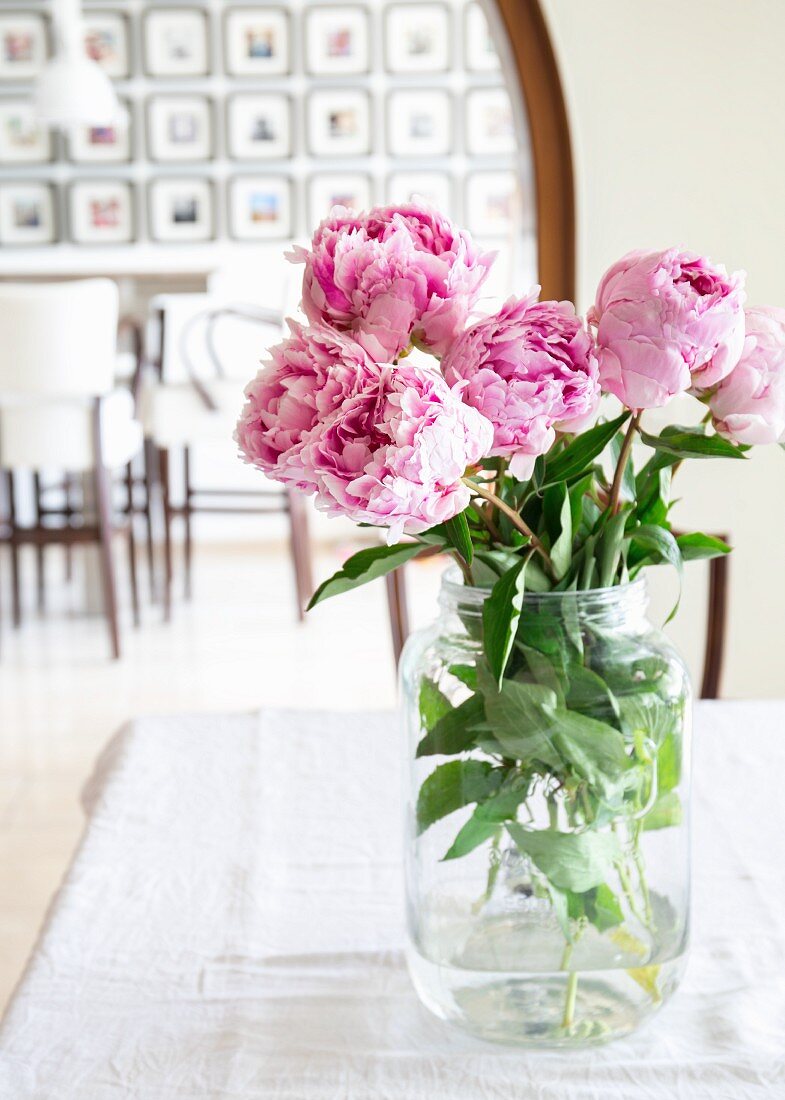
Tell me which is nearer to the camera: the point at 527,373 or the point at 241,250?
the point at 527,373

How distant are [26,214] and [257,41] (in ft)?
4.11

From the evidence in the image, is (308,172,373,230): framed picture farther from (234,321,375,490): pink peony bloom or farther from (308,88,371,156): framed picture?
(234,321,375,490): pink peony bloom

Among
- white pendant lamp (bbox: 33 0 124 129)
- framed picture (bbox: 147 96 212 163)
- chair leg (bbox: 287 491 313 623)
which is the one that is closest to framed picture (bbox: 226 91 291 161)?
framed picture (bbox: 147 96 212 163)

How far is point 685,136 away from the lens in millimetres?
1760

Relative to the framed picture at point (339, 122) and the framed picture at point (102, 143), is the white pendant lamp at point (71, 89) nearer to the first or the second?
the framed picture at point (102, 143)

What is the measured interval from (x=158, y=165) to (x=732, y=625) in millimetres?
4257

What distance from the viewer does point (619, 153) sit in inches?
69.9

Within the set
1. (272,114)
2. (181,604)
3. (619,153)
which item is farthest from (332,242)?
(272,114)

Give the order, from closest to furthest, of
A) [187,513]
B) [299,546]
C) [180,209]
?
[299,546]
[187,513]
[180,209]

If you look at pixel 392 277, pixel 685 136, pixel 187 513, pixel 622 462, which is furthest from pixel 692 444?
pixel 187 513

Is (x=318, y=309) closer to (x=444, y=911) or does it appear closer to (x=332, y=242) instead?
(x=332, y=242)

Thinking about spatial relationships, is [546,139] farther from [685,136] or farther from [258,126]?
[258,126]

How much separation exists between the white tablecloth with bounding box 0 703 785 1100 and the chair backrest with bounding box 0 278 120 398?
2562 mm

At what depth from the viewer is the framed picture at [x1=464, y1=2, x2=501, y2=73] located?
17.6ft
